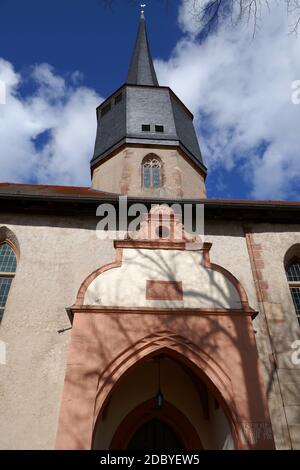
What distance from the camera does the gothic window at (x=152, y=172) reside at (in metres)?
14.8

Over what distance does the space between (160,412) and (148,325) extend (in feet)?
8.96

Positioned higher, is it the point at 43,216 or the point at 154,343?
the point at 43,216

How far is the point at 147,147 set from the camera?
635 inches

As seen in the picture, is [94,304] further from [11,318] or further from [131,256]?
[11,318]

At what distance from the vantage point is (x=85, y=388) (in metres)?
6.08

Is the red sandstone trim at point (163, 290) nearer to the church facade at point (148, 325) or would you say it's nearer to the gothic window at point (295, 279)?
the church facade at point (148, 325)

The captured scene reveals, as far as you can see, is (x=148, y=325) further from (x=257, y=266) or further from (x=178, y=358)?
(x=257, y=266)

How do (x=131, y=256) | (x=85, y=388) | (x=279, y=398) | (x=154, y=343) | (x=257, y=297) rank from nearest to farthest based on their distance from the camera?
(x=85, y=388), (x=154, y=343), (x=279, y=398), (x=131, y=256), (x=257, y=297)

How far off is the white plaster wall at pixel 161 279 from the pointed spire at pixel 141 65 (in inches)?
626

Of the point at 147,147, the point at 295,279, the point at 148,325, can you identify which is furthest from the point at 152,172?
the point at 148,325

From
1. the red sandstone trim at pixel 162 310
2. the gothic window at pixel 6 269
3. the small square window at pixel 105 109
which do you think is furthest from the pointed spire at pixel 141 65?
the red sandstone trim at pixel 162 310

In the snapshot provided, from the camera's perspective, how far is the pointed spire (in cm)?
2232

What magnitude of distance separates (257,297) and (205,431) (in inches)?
127

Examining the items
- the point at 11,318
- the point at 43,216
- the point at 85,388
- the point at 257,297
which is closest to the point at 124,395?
the point at 85,388
